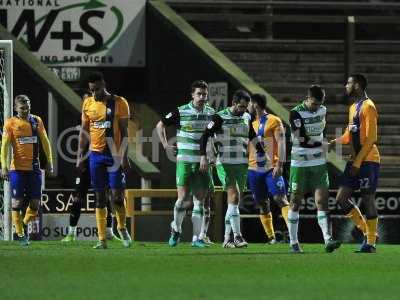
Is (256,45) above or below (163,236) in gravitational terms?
above

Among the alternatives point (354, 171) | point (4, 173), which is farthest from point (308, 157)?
point (4, 173)

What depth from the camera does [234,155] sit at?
21.3m

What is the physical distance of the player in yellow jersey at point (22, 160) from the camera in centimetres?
2228

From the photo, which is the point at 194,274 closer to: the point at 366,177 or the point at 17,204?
the point at 366,177

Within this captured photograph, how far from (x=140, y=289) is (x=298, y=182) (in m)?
5.98

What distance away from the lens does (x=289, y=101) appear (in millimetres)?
28906

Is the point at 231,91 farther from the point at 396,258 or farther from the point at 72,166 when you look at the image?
the point at 396,258

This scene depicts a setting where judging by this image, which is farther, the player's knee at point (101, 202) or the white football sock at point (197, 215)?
the white football sock at point (197, 215)

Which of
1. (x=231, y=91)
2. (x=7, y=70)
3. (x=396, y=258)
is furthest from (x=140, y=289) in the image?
(x=231, y=91)

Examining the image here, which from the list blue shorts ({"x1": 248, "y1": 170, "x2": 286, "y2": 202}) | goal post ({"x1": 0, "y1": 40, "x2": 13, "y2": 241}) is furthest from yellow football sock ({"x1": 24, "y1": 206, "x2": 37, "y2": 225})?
blue shorts ({"x1": 248, "y1": 170, "x2": 286, "y2": 202})

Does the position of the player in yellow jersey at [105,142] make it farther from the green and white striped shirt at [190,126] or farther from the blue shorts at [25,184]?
the blue shorts at [25,184]

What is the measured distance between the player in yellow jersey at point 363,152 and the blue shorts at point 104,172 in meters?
2.76

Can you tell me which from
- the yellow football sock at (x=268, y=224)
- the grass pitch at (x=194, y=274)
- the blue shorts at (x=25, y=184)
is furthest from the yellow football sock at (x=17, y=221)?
the yellow football sock at (x=268, y=224)

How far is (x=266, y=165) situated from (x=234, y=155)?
1.61 meters
